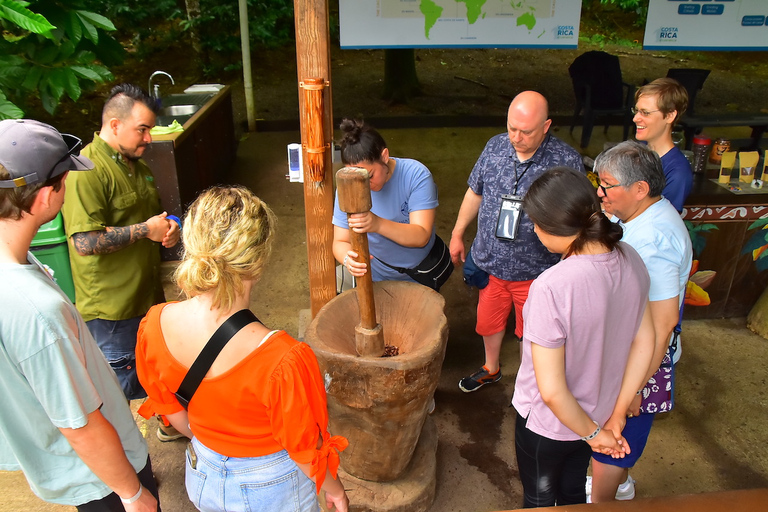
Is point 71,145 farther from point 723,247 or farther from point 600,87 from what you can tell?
point 600,87

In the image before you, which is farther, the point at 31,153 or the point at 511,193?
the point at 511,193

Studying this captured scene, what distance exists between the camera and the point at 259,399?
1412mm

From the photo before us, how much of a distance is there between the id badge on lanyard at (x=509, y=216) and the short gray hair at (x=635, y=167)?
0.64 metres

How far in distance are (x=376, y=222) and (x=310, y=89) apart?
2.01ft

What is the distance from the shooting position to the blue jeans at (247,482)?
155 centimetres

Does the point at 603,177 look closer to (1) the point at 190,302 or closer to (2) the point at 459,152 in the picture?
(1) the point at 190,302

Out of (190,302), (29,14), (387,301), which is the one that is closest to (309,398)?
(190,302)

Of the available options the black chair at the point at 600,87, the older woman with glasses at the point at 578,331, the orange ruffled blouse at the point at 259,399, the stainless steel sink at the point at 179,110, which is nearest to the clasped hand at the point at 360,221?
the older woman with glasses at the point at 578,331

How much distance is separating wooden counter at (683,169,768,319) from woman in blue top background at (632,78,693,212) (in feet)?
2.90

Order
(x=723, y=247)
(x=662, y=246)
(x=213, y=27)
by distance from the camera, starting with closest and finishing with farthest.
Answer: (x=662, y=246), (x=723, y=247), (x=213, y=27)

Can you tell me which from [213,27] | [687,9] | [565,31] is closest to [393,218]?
[565,31]

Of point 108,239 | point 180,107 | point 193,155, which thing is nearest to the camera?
point 108,239

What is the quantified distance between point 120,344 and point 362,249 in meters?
1.22

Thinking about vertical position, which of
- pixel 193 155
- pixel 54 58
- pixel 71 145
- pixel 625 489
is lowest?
pixel 625 489
